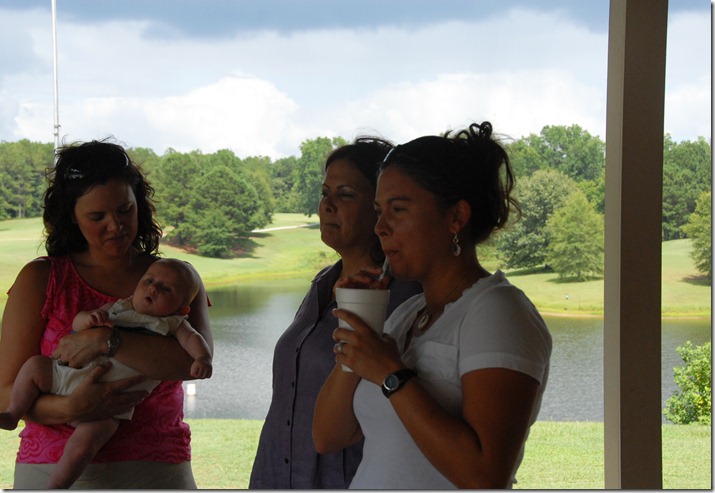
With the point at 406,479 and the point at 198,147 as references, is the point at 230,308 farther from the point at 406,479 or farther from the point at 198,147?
the point at 406,479

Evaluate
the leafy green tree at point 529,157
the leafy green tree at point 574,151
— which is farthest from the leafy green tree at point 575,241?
the leafy green tree at point 529,157

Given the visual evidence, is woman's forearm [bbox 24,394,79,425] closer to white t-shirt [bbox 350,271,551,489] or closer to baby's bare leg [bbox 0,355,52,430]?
baby's bare leg [bbox 0,355,52,430]

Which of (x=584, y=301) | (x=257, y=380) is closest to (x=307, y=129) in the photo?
(x=257, y=380)

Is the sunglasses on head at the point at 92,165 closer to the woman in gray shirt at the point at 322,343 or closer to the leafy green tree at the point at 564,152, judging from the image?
the woman in gray shirt at the point at 322,343

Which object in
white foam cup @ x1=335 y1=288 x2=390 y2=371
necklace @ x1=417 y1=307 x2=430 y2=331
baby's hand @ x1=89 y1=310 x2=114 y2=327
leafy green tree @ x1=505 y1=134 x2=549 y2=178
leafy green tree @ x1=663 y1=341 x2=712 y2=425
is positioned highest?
leafy green tree @ x1=505 y1=134 x2=549 y2=178

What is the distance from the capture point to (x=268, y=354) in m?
13.9

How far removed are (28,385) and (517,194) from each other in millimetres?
12226

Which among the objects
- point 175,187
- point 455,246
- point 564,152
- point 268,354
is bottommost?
point 268,354

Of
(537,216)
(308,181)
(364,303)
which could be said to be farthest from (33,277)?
(537,216)

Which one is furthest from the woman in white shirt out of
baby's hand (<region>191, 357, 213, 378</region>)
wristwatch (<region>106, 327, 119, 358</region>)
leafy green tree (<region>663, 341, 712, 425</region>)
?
leafy green tree (<region>663, 341, 712, 425</region>)

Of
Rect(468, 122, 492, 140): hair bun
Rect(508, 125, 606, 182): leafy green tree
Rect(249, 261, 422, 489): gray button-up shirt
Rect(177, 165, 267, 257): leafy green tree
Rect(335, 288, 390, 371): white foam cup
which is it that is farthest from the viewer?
Rect(508, 125, 606, 182): leafy green tree

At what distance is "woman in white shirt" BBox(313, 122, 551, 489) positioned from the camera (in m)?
1.16

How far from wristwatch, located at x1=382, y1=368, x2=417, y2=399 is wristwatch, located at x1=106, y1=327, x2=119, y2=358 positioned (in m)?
0.87

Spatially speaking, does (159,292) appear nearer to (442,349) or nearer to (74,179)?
(74,179)
